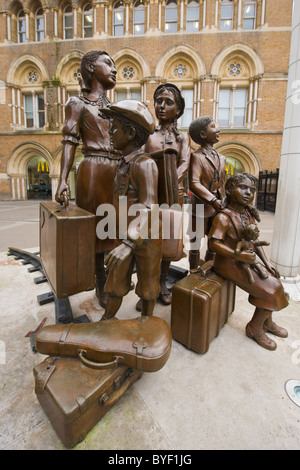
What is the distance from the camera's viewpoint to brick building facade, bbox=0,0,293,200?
12383 mm

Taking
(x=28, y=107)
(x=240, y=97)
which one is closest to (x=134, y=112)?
(x=240, y=97)

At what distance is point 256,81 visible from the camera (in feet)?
41.1

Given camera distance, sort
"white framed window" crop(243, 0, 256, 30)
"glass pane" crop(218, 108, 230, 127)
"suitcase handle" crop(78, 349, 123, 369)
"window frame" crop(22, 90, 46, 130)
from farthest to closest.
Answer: "window frame" crop(22, 90, 46, 130)
"glass pane" crop(218, 108, 230, 127)
"white framed window" crop(243, 0, 256, 30)
"suitcase handle" crop(78, 349, 123, 369)

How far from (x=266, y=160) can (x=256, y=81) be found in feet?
13.8

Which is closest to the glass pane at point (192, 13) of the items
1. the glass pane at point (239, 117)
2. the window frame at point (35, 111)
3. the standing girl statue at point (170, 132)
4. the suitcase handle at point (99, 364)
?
the glass pane at point (239, 117)

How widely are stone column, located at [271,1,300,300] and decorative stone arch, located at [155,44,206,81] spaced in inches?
472

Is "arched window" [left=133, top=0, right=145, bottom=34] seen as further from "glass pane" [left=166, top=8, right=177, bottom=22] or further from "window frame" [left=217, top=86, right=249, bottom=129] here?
"window frame" [left=217, top=86, right=249, bottom=129]

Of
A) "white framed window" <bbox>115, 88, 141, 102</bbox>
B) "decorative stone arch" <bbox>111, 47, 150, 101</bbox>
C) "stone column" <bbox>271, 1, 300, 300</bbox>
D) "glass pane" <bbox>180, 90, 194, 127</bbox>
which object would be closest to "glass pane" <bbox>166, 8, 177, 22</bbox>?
"decorative stone arch" <bbox>111, 47, 150, 101</bbox>

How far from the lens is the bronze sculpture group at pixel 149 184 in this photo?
1.42 m

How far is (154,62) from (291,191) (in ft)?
44.7

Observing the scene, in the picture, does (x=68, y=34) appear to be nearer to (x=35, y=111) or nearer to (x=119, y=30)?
(x=119, y=30)

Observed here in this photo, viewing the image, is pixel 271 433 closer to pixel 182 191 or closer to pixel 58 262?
pixel 58 262

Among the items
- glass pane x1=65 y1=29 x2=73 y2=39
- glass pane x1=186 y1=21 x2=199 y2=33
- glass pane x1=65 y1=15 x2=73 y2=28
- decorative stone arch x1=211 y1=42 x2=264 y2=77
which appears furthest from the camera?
glass pane x1=65 y1=29 x2=73 y2=39

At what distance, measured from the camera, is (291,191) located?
9.20ft
